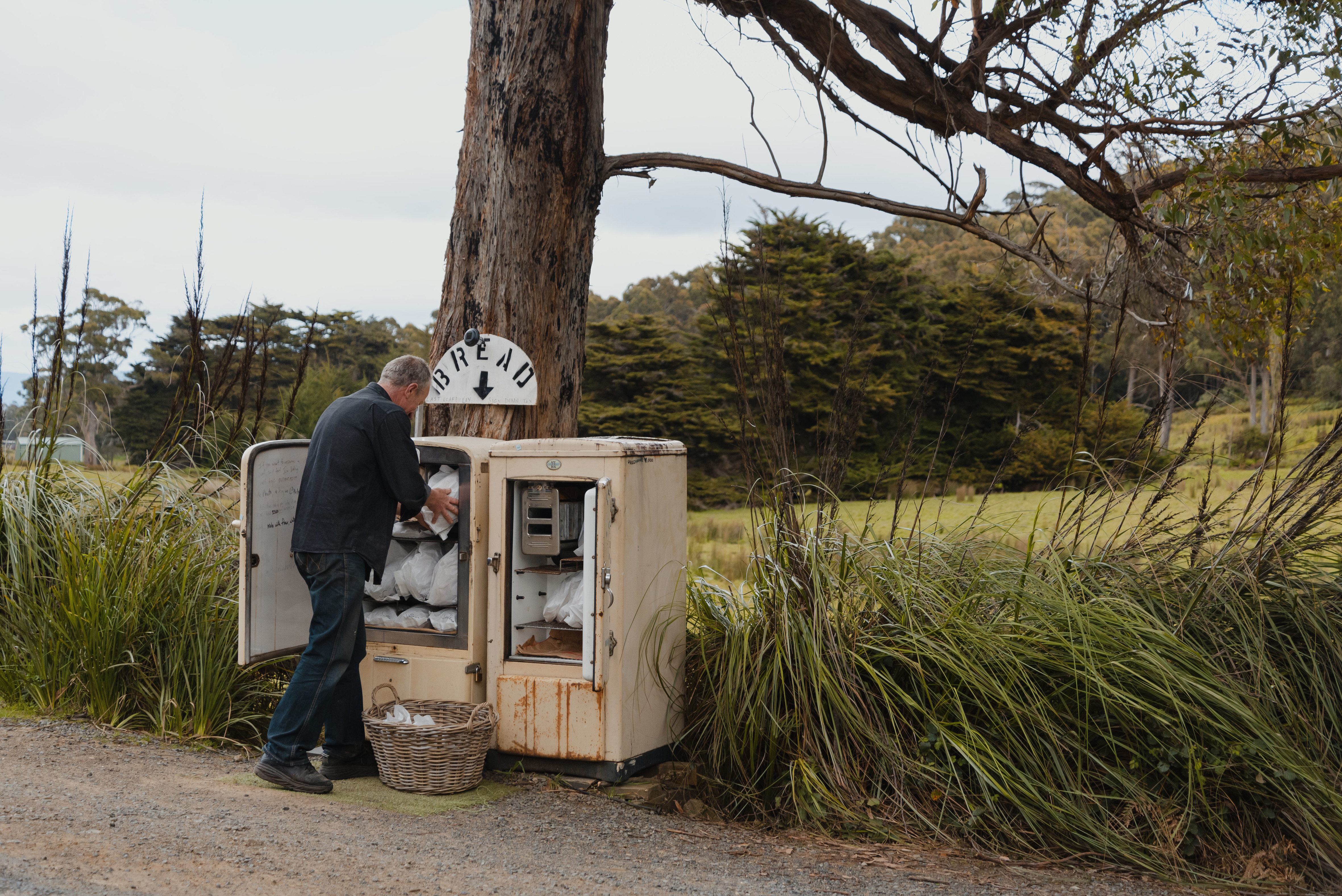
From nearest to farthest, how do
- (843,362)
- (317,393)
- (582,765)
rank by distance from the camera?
1. (582,765)
2. (317,393)
3. (843,362)

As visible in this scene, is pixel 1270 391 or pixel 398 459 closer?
pixel 398 459

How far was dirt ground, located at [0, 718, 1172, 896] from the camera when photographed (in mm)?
3270

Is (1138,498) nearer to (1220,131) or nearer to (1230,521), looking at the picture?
(1230,521)

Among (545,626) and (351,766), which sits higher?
(545,626)

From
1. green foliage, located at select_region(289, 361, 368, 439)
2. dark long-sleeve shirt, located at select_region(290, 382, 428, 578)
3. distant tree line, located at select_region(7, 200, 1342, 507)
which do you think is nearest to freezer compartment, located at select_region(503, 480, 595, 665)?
dark long-sleeve shirt, located at select_region(290, 382, 428, 578)

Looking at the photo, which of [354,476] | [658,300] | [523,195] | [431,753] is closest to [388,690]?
[431,753]

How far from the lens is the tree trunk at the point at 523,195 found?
19.4 ft

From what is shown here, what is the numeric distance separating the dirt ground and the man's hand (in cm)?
118

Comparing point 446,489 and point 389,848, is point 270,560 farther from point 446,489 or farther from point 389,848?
point 389,848

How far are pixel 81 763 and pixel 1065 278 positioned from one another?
5.81 meters

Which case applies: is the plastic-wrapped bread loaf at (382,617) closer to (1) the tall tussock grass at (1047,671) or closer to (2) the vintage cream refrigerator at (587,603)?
(2) the vintage cream refrigerator at (587,603)

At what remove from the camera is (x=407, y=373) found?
463 cm

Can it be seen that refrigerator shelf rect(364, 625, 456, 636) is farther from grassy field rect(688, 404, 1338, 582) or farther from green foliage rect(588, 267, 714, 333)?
green foliage rect(588, 267, 714, 333)

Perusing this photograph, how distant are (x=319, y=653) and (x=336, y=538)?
0.48 metres
